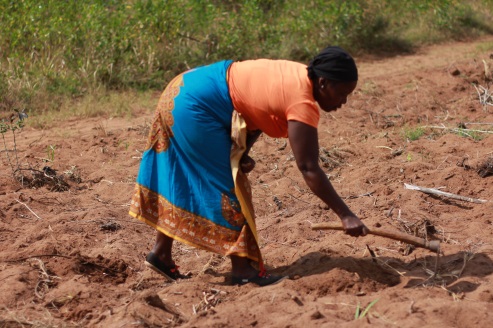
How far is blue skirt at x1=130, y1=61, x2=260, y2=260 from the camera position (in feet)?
12.0

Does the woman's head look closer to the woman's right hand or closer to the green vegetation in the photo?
the woman's right hand

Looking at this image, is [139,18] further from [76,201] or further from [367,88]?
[76,201]

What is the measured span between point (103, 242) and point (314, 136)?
168 centimetres

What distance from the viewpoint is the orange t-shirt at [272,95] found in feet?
11.3

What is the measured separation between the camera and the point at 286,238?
4531mm

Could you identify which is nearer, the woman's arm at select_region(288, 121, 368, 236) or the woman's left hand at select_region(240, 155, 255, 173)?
the woman's arm at select_region(288, 121, 368, 236)

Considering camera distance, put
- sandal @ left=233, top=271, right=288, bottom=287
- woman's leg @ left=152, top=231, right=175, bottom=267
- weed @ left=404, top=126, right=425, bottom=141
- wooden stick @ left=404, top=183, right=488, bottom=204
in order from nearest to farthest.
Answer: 1. sandal @ left=233, top=271, right=288, bottom=287
2. woman's leg @ left=152, top=231, right=175, bottom=267
3. wooden stick @ left=404, top=183, right=488, bottom=204
4. weed @ left=404, top=126, right=425, bottom=141

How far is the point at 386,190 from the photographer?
16.7ft

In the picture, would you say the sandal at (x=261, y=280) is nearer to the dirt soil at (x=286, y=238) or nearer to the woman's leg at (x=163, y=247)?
the dirt soil at (x=286, y=238)

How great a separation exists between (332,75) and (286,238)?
136 cm

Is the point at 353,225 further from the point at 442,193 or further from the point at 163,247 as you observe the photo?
the point at 442,193

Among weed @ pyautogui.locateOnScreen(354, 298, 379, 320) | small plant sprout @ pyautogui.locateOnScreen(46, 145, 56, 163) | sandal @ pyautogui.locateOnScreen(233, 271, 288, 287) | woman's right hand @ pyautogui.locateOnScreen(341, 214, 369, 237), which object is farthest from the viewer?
small plant sprout @ pyautogui.locateOnScreen(46, 145, 56, 163)

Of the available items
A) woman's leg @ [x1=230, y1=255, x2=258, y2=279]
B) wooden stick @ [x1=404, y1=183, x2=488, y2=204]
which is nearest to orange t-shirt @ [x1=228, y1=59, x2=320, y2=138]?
woman's leg @ [x1=230, y1=255, x2=258, y2=279]

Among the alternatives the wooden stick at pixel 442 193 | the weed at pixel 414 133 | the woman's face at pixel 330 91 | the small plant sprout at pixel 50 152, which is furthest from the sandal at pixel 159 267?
the weed at pixel 414 133
